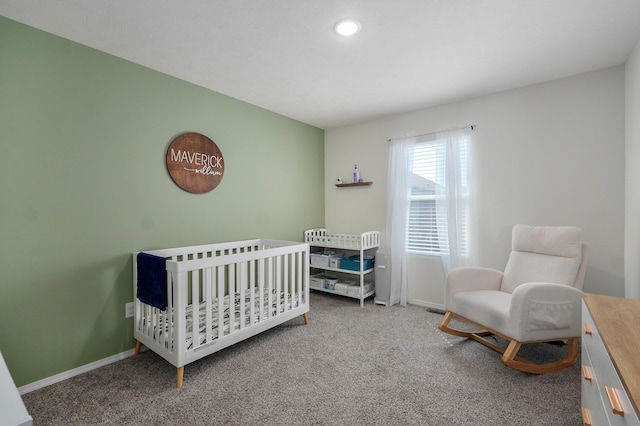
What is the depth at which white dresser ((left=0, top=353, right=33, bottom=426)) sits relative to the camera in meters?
0.66

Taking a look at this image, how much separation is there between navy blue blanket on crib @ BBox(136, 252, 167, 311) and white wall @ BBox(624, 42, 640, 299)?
10.5ft

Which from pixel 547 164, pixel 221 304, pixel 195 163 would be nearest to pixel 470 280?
pixel 547 164

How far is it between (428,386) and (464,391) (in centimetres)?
20

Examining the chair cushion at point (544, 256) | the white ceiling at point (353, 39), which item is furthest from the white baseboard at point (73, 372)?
the chair cushion at point (544, 256)

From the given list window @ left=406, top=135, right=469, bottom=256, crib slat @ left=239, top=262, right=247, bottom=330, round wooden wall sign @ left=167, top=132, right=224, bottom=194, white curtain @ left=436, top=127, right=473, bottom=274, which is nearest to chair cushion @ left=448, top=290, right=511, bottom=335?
white curtain @ left=436, top=127, right=473, bottom=274

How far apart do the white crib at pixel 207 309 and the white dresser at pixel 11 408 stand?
3.42 ft

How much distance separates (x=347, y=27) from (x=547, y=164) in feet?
7.05

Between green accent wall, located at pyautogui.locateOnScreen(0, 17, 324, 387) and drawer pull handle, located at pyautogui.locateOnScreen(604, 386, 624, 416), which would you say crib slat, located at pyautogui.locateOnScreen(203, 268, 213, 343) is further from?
drawer pull handle, located at pyautogui.locateOnScreen(604, 386, 624, 416)

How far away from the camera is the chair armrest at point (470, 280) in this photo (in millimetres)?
2418

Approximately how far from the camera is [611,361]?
33.7 inches

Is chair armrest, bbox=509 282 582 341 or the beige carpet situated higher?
chair armrest, bbox=509 282 582 341

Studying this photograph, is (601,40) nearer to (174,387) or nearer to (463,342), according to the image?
(463,342)

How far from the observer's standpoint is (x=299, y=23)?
5.84ft

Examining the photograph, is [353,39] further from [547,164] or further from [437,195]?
[547,164]
